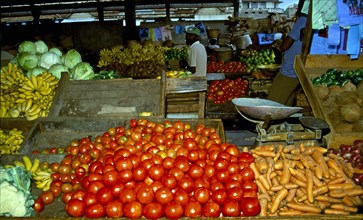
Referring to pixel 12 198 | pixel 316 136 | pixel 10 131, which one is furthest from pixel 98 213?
pixel 10 131

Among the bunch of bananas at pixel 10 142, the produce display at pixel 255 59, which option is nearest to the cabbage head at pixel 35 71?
the bunch of bananas at pixel 10 142

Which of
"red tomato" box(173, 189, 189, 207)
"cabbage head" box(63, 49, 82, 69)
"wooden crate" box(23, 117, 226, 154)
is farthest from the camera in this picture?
"cabbage head" box(63, 49, 82, 69)

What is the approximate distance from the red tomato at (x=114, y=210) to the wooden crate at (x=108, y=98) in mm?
2285

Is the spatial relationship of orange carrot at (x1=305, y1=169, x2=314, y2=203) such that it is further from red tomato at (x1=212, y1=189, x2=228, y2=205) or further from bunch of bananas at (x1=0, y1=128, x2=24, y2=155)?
bunch of bananas at (x1=0, y1=128, x2=24, y2=155)

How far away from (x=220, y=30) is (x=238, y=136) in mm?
7661

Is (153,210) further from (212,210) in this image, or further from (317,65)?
(317,65)

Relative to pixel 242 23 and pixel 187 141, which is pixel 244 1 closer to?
pixel 242 23

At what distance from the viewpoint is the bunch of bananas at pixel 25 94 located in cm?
469

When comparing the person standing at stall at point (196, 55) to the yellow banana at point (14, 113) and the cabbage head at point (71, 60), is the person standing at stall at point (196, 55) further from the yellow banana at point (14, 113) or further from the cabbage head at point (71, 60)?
the yellow banana at point (14, 113)

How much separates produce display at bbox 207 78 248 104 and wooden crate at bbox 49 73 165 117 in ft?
9.08

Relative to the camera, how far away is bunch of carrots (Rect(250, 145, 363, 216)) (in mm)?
2576

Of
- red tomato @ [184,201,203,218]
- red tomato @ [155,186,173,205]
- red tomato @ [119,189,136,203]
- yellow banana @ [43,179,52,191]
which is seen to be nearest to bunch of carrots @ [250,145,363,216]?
red tomato @ [184,201,203,218]

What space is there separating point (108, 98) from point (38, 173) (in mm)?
1927

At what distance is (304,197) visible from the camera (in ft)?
8.62
